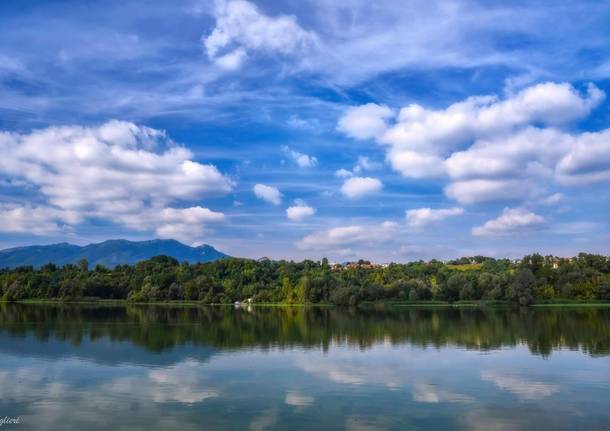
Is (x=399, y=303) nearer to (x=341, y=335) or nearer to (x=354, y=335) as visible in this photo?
(x=354, y=335)

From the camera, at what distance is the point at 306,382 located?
2717 centimetres

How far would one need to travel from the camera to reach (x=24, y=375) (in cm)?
2862

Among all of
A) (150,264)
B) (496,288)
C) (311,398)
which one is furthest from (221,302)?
(311,398)

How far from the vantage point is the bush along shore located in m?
111

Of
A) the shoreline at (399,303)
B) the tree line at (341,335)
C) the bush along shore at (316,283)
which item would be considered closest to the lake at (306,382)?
the tree line at (341,335)

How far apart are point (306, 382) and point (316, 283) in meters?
99.2

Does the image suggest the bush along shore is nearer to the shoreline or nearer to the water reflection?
the shoreline

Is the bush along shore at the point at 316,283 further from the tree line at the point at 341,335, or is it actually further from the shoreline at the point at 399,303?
the tree line at the point at 341,335

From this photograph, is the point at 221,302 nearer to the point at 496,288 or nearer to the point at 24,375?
the point at 496,288

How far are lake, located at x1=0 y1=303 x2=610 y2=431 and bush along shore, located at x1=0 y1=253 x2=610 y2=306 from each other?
216 feet

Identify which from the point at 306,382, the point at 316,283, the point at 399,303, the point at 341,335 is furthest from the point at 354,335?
the point at 316,283

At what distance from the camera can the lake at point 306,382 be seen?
785 inches

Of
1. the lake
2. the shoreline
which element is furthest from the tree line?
the shoreline

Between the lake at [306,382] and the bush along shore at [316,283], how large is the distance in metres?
65.7
